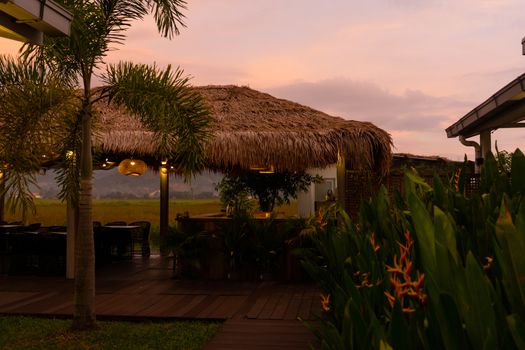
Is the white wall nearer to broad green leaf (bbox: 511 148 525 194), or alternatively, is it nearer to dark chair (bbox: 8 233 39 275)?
dark chair (bbox: 8 233 39 275)

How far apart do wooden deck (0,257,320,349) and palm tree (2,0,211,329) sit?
1.01 m

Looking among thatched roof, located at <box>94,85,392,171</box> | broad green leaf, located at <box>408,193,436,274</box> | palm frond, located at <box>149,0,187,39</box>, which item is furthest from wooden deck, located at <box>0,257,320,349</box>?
broad green leaf, located at <box>408,193,436,274</box>

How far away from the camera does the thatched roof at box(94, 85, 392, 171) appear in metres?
8.80

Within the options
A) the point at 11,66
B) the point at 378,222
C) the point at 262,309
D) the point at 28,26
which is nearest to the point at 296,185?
the point at 262,309

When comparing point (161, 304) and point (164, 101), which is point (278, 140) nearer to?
point (161, 304)

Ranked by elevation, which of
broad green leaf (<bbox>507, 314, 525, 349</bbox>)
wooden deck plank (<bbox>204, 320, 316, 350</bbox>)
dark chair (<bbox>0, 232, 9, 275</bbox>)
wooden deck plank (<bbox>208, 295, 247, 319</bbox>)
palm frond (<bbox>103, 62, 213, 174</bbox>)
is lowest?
wooden deck plank (<bbox>208, 295, 247, 319</bbox>)

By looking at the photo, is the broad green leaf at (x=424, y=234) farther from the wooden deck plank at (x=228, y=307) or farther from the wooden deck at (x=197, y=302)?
the wooden deck plank at (x=228, y=307)

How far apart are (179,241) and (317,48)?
6708 mm

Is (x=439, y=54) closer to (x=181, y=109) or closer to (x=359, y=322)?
(x=181, y=109)

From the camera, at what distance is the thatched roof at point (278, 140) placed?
880 cm

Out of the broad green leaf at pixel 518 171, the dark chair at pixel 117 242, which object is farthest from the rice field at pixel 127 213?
the broad green leaf at pixel 518 171

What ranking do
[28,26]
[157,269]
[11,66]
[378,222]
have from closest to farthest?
[378,222] < [28,26] < [11,66] < [157,269]

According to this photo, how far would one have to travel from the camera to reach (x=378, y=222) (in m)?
2.17

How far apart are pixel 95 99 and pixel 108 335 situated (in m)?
2.26
